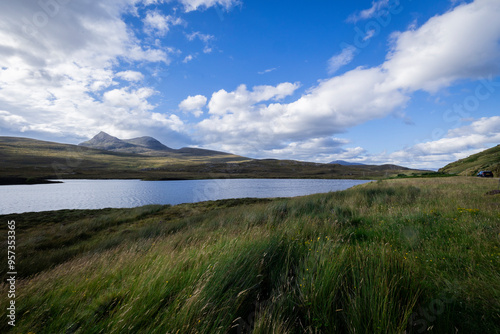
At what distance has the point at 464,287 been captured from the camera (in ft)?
9.40

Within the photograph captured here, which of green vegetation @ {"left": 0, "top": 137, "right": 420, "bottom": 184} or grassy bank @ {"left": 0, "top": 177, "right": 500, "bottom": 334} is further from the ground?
grassy bank @ {"left": 0, "top": 177, "right": 500, "bottom": 334}

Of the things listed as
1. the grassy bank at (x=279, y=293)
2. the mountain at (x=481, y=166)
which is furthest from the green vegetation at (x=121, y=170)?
the grassy bank at (x=279, y=293)

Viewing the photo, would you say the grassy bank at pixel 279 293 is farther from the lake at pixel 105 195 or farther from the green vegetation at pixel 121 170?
the green vegetation at pixel 121 170

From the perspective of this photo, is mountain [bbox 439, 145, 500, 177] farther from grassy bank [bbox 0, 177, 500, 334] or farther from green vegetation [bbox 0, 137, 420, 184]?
grassy bank [bbox 0, 177, 500, 334]

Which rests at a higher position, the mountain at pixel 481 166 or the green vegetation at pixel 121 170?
the mountain at pixel 481 166

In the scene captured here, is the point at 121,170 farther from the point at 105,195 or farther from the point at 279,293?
the point at 279,293

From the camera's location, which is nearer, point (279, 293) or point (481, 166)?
point (279, 293)

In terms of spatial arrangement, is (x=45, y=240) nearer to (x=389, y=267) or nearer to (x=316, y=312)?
(x=316, y=312)

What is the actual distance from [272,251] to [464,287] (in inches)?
110

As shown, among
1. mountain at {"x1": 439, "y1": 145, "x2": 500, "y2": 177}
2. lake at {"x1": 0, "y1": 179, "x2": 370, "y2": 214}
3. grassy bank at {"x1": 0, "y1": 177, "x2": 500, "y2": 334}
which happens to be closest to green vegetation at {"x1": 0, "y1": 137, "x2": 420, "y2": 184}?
lake at {"x1": 0, "y1": 179, "x2": 370, "y2": 214}

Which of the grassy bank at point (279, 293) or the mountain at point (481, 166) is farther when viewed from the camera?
the mountain at point (481, 166)

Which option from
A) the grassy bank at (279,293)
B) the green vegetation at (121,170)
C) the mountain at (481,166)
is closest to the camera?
the grassy bank at (279,293)

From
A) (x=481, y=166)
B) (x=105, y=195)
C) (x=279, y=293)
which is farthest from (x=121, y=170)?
(x=481, y=166)

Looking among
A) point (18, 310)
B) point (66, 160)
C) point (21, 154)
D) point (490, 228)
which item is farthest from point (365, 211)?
point (21, 154)
